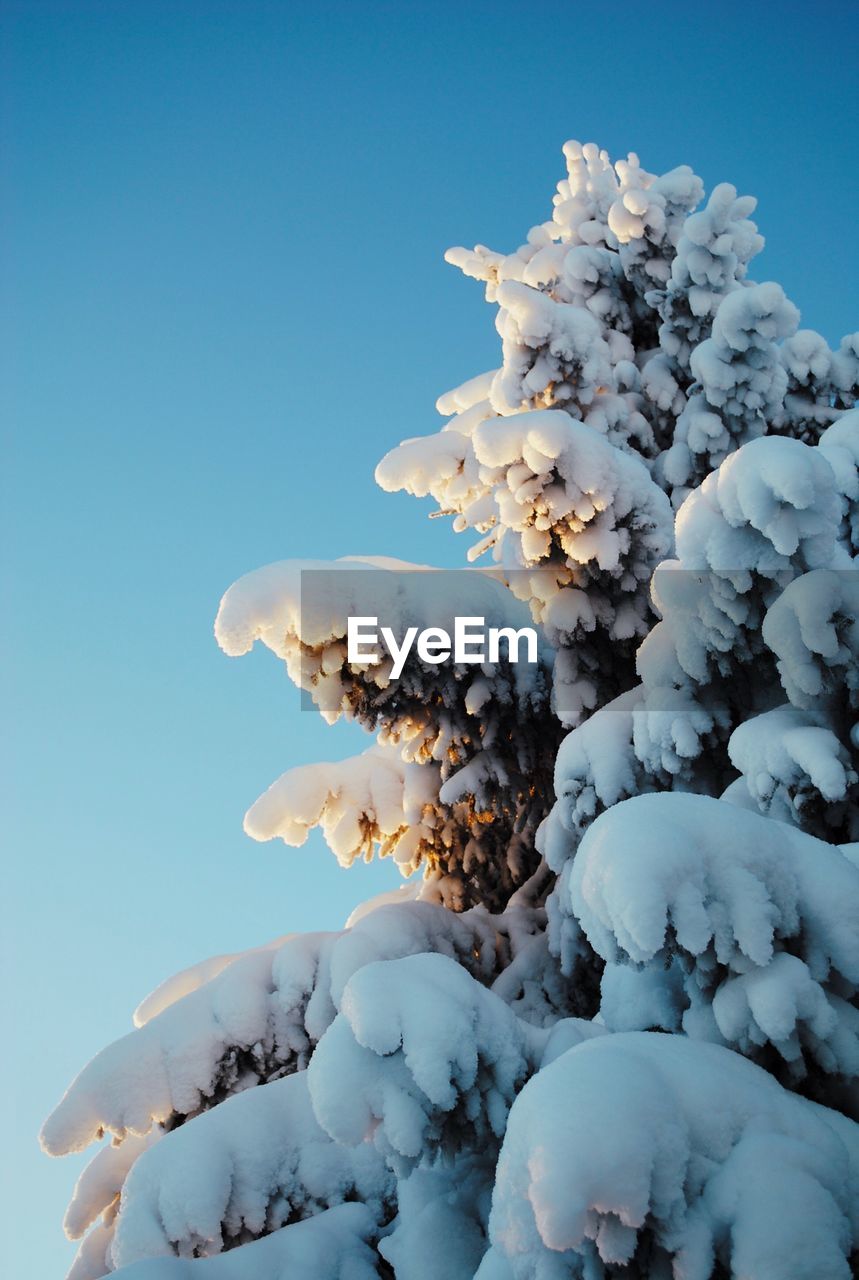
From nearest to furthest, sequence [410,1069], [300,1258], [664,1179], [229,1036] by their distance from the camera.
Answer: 1. [664,1179]
2. [410,1069]
3. [300,1258]
4. [229,1036]

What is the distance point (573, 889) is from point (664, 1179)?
0.72 meters

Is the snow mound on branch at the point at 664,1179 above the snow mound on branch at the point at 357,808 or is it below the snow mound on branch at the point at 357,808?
below

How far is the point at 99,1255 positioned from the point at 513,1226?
122 inches

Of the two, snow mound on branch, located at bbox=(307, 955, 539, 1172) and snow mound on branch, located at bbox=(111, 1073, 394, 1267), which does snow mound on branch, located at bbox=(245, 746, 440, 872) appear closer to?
snow mound on branch, located at bbox=(111, 1073, 394, 1267)

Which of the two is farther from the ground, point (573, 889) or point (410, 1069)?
point (573, 889)

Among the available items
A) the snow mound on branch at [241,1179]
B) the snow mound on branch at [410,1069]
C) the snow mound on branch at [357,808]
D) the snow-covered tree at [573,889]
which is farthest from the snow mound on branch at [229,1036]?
the snow mound on branch at [410,1069]

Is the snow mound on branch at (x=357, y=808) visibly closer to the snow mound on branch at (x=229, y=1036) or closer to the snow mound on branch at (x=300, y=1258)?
the snow mound on branch at (x=229, y=1036)

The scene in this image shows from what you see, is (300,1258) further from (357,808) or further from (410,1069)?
(357,808)

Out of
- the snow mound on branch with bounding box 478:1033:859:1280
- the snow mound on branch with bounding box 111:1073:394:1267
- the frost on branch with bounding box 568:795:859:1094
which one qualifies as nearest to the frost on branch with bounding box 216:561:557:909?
the snow mound on branch with bounding box 111:1073:394:1267

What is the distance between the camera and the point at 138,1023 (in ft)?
16.4

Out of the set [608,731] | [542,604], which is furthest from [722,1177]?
[542,604]

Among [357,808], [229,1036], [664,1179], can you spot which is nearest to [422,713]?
[357,808]

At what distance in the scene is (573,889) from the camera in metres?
2.29

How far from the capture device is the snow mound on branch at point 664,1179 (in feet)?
5.10
